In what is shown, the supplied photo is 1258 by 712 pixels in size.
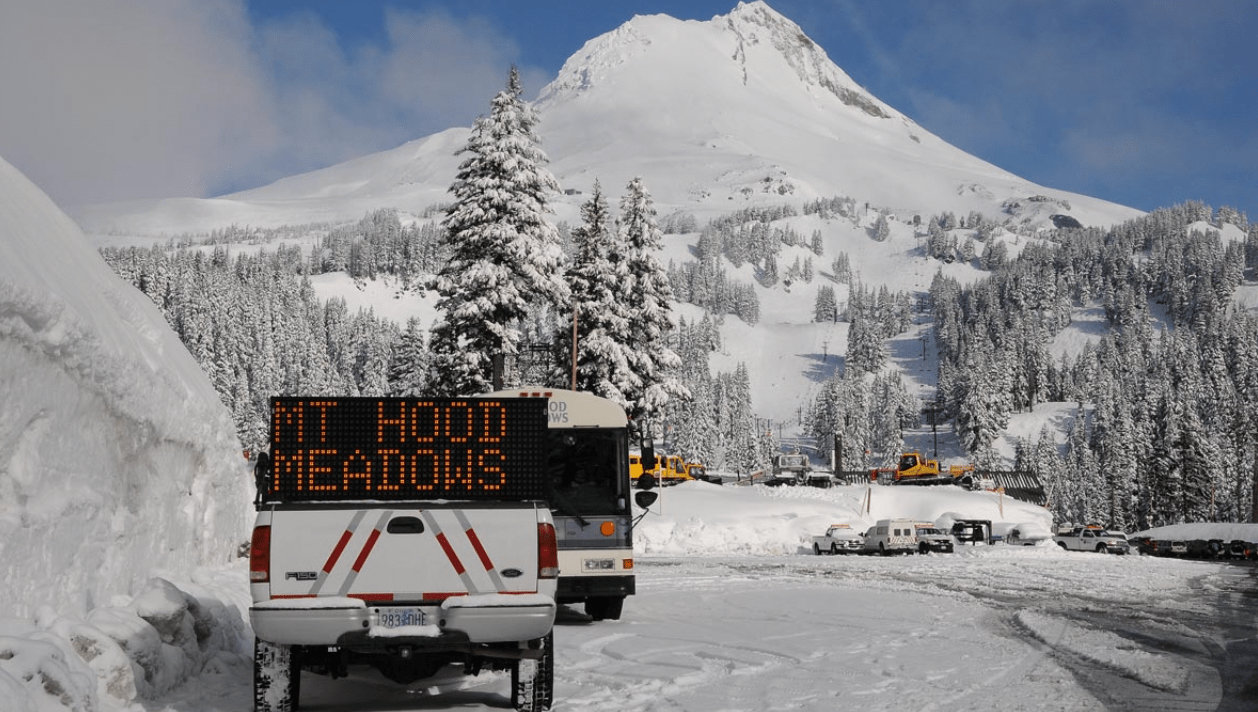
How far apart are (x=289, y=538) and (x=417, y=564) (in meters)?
0.90

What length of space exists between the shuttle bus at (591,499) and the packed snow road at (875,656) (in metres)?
0.52

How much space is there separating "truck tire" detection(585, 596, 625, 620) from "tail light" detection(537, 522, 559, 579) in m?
7.18

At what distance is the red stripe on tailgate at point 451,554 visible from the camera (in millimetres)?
Result: 7938

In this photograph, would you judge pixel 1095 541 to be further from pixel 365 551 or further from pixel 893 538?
pixel 365 551

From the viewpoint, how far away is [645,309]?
46.4 metres

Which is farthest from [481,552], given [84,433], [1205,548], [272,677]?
[1205,548]

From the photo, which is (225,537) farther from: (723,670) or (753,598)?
(753,598)

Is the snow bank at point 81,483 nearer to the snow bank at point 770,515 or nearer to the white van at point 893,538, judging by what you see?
the snow bank at point 770,515

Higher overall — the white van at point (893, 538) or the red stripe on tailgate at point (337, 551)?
the red stripe on tailgate at point (337, 551)

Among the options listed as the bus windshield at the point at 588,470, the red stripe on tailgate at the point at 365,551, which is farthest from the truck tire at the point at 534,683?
the bus windshield at the point at 588,470

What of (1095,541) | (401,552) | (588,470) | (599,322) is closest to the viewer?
(401,552)

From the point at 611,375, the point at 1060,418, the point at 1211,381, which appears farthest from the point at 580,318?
the point at 1060,418

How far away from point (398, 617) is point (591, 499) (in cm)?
728

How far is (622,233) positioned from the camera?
47188 mm
